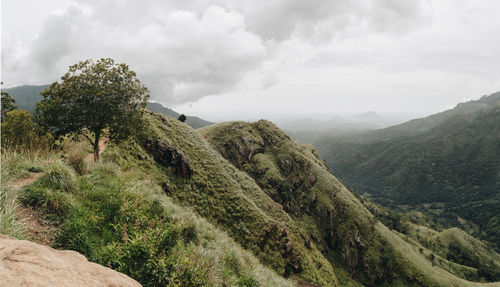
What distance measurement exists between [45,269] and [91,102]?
44.8 ft

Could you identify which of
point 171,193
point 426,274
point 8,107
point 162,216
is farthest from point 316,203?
point 8,107

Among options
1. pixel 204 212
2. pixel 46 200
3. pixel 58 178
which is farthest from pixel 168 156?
pixel 46 200

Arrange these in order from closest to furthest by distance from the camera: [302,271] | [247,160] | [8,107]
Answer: [302,271], [8,107], [247,160]

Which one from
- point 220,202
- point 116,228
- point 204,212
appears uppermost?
point 116,228

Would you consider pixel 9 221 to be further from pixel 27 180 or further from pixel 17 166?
pixel 17 166

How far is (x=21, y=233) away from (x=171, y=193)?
22.6 metres

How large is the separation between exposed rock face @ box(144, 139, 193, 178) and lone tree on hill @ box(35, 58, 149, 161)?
1504cm

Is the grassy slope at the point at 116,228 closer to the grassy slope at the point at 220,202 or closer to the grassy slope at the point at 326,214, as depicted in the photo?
the grassy slope at the point at 220,202

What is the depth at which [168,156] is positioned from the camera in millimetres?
31078

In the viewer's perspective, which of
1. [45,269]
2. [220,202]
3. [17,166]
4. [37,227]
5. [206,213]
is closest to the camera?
[45,269]

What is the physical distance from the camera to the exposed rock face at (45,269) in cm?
287

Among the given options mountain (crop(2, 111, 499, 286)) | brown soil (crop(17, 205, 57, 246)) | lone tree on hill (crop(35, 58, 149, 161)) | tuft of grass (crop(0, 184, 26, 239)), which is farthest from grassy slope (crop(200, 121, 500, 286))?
tuft of grass (crop(0, 184, 26, 239))

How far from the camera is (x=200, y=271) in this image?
18.5 ft

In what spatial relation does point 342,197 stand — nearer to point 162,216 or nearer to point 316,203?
point 316,203
